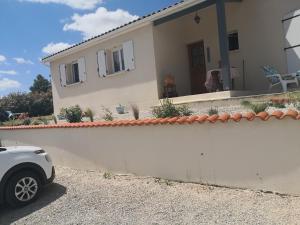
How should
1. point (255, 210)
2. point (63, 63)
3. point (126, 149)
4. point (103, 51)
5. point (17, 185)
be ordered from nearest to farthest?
point (255, 210)
point (17, 185)
point (126, 149)
point (103, 51)
point (63, 63)

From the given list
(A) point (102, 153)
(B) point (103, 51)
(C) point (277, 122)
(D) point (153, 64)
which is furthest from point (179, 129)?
(B) point (103, 51)

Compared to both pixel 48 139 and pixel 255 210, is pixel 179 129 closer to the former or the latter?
pixel 255 210

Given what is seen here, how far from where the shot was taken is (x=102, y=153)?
8.51 meters

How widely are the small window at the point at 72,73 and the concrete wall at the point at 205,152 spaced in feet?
29.3

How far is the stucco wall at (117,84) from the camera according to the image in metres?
13.7

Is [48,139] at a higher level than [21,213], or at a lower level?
higher

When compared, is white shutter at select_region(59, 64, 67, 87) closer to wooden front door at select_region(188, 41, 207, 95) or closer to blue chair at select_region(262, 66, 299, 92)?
wooden front door at select_region(188, 41, 207, 95)

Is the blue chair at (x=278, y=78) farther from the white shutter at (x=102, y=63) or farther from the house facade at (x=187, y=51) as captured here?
the white shutter at (x=102, y=63)

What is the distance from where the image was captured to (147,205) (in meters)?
6.11

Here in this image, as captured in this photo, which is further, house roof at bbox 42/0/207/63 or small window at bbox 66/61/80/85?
small window at bbox 66/61/80/85

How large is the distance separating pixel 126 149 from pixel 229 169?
252 centimetres

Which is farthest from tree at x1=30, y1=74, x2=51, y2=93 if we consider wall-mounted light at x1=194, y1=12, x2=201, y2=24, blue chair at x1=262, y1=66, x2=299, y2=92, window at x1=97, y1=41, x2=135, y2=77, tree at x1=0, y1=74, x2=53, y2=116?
blue chair at x1=262, y1=66, x2=299, y2=92

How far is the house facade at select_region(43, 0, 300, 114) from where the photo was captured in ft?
38.3

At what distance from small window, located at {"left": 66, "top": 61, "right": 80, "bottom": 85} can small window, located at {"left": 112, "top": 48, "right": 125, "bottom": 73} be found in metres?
2.86
